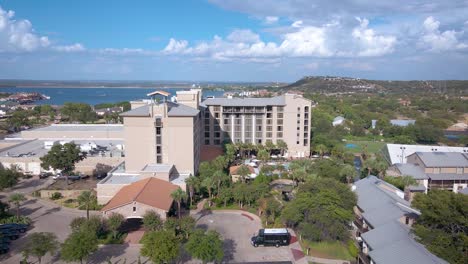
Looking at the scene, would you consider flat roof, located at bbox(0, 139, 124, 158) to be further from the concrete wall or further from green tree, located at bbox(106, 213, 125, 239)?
green tree, located at bbox(106, 213, 125, 239)

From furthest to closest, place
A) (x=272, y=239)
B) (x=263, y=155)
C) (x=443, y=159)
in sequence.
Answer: (x=263, y=155), (x=443, y=159), (x=272, y=239)

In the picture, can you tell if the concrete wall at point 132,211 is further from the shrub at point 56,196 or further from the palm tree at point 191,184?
the shrub at point 56,196

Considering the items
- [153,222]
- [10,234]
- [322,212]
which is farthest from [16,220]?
[322,212]

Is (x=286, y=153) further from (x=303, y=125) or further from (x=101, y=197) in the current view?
(x=101, y=197)

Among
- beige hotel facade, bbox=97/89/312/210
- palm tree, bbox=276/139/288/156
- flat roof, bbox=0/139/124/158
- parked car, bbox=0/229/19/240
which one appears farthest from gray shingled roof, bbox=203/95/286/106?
parked car, bbox=0/229/19/240

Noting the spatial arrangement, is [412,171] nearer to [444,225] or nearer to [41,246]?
[444,225]

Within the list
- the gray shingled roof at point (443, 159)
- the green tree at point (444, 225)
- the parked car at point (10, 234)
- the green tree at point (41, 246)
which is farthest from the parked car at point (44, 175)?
the gray shingled roof at point (443, 159)
